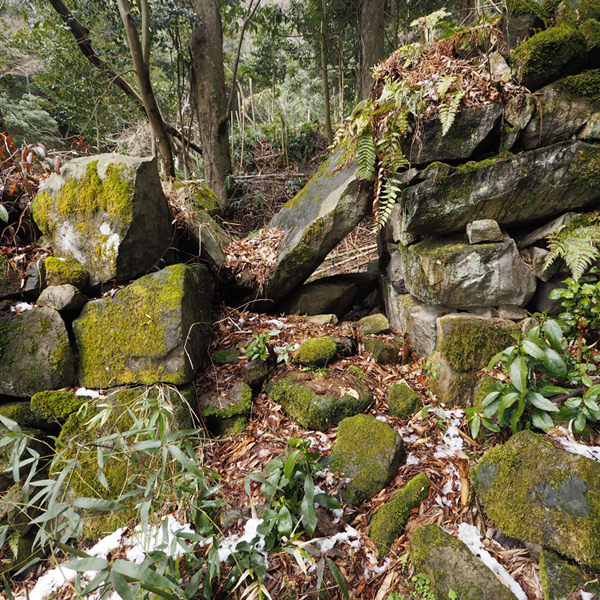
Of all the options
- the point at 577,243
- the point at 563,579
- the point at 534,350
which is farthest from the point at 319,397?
the point at 577,243

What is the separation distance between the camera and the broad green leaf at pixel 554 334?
85.7 inches

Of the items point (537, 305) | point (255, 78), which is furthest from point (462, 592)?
point (255, 78)

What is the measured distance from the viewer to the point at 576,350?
260cm

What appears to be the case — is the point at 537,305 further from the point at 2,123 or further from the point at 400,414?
the point at 2,123

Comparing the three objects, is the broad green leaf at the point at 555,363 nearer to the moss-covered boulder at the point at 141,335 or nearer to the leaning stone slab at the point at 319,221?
the leaning stone slab at the point at 319,221

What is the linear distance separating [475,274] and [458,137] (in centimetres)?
128

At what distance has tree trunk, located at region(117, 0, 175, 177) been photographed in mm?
3699

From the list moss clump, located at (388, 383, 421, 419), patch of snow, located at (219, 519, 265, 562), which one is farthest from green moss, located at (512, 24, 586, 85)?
patch of snow, located at (219, 519, 265, 562)

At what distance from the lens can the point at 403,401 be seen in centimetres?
280

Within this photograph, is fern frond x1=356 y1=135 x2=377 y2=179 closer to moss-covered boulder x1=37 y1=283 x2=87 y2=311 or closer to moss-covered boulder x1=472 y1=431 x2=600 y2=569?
moss-covered boulder x1=472 y1=431 x2=600 y2=569

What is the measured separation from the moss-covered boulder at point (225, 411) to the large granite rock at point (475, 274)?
2046 millimetres

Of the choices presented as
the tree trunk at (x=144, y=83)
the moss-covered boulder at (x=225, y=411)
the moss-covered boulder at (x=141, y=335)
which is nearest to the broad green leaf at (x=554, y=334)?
the moss-covered boulder at (x=225, y=411)

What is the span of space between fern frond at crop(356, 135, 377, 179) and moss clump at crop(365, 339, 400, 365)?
1720 mm

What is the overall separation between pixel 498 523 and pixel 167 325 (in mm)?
2681
